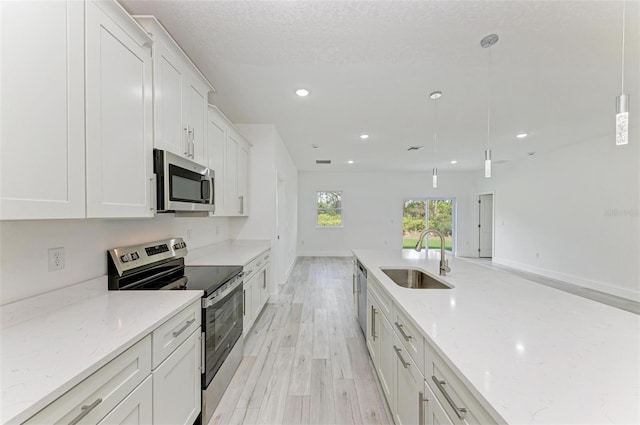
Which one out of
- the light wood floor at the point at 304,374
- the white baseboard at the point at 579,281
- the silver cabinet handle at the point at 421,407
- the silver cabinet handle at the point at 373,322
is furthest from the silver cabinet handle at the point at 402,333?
the white baseboard at the point at 579,281

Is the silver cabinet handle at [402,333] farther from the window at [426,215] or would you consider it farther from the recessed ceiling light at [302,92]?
the window at [426,215]

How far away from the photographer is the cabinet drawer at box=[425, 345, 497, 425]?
0.76 metres

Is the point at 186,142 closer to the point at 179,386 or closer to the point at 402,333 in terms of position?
the point at 179,386

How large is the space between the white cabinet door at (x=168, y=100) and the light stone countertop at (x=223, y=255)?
111 centimetres

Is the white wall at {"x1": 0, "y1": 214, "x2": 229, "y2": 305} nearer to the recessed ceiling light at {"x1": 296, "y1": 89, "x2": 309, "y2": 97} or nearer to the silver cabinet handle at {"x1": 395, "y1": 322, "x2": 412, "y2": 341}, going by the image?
the silver cabinet handle at {"x1": 395, "y1": 322, "x2": 412, "y2": 341}

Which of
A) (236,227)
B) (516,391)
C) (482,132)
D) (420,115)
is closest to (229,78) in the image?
(236,227)

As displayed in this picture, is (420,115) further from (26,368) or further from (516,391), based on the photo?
(26,368)

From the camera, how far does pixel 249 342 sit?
2789 mm

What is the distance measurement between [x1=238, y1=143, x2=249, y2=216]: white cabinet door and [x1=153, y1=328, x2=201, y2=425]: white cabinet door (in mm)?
2165

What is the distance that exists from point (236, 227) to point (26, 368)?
316 centimetres

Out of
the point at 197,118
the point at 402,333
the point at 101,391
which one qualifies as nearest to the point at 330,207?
the point at 197,118

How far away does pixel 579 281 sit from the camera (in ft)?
16.4

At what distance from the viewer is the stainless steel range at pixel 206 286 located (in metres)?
1.70

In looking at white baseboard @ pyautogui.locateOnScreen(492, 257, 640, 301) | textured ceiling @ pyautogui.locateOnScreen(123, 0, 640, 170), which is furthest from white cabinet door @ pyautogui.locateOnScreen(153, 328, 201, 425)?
white baseboard @ pyautogui.locateOnScreen(492, 257, 640, 301)
